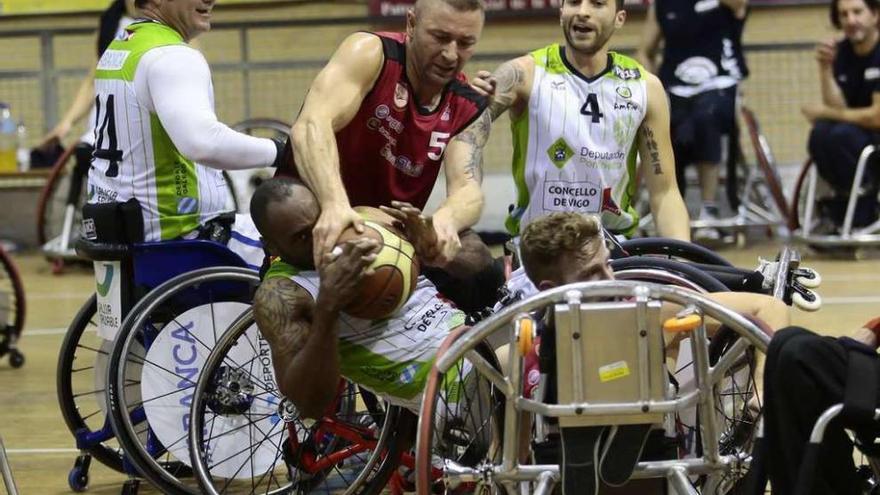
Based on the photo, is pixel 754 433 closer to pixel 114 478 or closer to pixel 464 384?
pixel 464 384

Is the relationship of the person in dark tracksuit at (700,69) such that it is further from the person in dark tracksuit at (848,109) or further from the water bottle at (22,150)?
the water bottle at (22,150)

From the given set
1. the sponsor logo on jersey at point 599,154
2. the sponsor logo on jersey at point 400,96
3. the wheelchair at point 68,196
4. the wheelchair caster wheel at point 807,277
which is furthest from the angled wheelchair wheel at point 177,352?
the wheelchair at point 68,196

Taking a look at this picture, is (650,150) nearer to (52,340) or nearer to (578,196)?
(578,196)

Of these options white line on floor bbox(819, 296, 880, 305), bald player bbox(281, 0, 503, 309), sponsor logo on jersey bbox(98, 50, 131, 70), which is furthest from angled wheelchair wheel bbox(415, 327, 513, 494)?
white line on floor bbox(819, 296, 880, 305)

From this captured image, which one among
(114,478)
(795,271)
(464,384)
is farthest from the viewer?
(114,478)

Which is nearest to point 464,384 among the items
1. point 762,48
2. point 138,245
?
point 138,245

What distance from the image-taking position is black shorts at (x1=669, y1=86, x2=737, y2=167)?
450 inches

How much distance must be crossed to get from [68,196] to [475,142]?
6.63 m

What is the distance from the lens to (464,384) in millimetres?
5160

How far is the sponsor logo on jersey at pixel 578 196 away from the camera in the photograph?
21.8 ft

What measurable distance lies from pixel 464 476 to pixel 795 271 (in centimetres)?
155

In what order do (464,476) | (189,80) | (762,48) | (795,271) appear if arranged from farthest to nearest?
1. (762,48)
2. (189,80)
3. (795,271)
4. (464,476)

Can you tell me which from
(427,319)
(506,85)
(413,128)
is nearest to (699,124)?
(506,85)

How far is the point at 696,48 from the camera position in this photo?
11.6 metres
